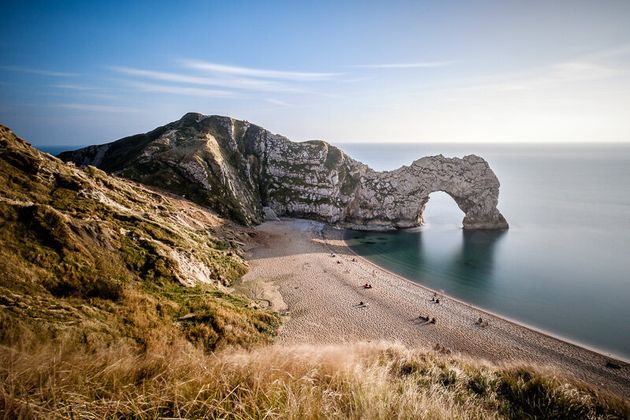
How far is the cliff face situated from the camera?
56.8 m

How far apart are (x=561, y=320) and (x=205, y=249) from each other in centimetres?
3626

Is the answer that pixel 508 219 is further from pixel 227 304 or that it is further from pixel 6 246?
pixel 6 246

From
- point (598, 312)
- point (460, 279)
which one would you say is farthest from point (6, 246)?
point (598, 312)

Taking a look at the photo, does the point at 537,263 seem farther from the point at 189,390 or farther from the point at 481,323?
the point at 189,390

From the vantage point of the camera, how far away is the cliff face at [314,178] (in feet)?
186

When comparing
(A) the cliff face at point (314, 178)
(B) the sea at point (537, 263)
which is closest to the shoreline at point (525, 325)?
(B) the sea at point (537, 263)

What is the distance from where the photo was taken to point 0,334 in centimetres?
689

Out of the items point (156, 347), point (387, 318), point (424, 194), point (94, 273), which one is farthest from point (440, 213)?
point (156, 347)

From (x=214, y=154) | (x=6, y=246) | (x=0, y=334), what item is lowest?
(x=0, y=334)

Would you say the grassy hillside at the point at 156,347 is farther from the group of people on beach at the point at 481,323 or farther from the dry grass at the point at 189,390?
the group of people on beach at the point at 481,323

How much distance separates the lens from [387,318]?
24.5 metres

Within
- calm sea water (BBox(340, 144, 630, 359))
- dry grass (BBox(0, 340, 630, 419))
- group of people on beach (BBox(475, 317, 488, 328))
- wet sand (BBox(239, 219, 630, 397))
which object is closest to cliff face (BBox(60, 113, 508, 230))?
calm sea water (BBox(340, 144, 630, 359))

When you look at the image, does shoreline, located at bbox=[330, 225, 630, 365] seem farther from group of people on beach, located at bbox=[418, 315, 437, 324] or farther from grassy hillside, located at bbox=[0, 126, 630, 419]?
grassy hillside, located at bbox=[0, 126, 630, 419]

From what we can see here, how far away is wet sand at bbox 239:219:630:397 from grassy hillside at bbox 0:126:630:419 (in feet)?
11.4
